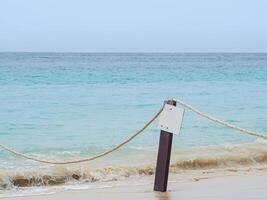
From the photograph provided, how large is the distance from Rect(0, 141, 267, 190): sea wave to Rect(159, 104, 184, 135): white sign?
2.25m

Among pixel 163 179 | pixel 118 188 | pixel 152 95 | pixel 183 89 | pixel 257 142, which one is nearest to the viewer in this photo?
pixel 163 179

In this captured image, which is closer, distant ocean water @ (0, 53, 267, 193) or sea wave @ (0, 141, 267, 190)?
sea wave @ (0, 141, 267, 190)

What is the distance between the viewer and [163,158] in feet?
15.4

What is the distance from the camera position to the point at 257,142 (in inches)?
377

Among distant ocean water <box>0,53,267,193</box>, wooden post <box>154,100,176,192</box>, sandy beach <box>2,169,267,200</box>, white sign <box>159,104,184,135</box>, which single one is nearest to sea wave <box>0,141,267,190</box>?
distant ocean water <box>0,53,267,193</box>

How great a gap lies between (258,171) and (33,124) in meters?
7.27

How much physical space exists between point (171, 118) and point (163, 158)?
0.40 m

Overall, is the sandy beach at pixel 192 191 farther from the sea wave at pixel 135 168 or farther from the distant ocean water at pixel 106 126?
the distant ocean water at pixel 106 126

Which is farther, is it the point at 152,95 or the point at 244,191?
the point at 152,95

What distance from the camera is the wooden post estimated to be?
463 cm

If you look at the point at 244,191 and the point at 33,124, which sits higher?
the point at 244,191

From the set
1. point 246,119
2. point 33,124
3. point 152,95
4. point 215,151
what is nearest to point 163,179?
point 215,151

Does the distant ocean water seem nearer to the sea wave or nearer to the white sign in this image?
the sea wave

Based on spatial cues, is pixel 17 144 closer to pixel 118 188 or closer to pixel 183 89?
pixel 118 188
